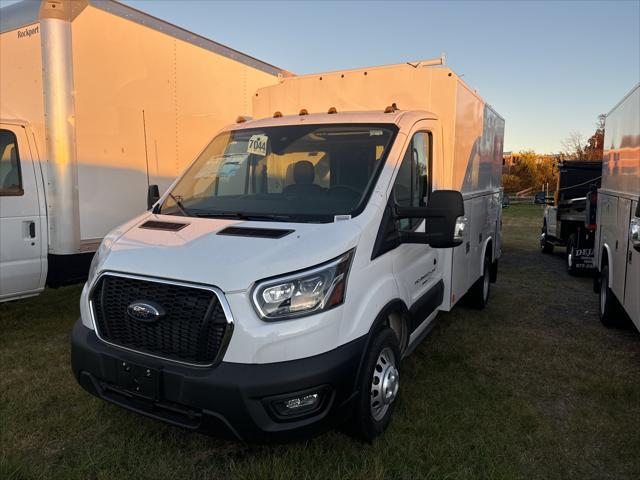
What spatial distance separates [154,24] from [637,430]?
6.28 metres

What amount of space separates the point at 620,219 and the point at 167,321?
17.3 ft

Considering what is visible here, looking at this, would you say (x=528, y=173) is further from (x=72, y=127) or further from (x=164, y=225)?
(x=164, y=225)

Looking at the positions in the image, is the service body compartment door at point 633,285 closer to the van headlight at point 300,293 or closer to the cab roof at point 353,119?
the cab roof at point 353,119

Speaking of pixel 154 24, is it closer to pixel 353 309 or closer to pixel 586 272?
pixel 353 309

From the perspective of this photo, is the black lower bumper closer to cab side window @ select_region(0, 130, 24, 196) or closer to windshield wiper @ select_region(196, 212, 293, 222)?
windshield wiper @ select_region(196, 212, 293, 222)

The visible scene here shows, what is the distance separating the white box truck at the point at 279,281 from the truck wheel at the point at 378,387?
0.01 metres

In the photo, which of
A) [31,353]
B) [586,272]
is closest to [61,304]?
[31,353]

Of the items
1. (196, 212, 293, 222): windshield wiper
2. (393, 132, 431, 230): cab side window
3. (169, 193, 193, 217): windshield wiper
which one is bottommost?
(196, 212, 293, 222): windshield wiper

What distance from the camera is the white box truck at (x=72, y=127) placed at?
16.9 feet

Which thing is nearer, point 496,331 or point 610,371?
point 610,371

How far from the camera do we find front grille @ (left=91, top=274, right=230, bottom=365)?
2.68m

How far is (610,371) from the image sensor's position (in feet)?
15.8

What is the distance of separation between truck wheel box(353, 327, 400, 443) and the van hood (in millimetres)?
711

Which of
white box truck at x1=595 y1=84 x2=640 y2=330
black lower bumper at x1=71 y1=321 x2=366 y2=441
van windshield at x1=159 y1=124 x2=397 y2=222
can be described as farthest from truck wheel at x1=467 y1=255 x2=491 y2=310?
black lower bumper at x1=71 y1=321 x2=366 y2=441
